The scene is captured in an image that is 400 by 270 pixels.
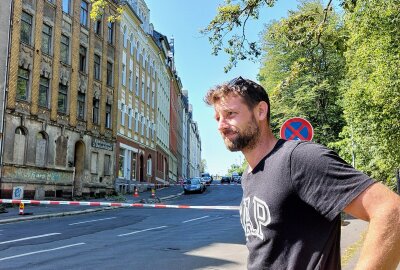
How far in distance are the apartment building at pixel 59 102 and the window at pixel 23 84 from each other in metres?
0.01

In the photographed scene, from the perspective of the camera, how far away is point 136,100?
1714 inches

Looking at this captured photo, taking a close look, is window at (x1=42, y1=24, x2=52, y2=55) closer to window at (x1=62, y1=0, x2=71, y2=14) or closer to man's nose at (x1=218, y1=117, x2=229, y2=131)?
window at (x1=62, y1=0, x2=71, y2=14)

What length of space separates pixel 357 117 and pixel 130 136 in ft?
80.2

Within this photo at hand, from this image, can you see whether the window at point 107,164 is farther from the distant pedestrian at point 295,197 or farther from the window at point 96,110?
the distant pedestrian at point 295,197

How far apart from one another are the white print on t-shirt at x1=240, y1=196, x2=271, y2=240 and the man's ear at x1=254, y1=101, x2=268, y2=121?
15.2 inches

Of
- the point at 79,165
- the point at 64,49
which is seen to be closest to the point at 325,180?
the point at 64,49

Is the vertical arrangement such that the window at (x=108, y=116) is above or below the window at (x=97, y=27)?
below

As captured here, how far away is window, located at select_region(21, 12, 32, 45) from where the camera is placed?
25.4 metres

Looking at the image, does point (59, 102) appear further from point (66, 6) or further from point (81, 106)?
point (66, 6)

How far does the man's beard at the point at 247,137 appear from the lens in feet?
6.79

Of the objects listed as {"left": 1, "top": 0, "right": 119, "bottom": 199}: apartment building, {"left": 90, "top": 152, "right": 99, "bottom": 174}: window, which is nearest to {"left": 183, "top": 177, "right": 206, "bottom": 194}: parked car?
{"left": 1, "top": 0, "right": 119, "bottom": 199}: apartment building

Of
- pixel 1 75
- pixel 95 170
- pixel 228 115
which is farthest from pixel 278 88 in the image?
pixel 95 170

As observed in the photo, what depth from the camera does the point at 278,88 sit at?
9.48m

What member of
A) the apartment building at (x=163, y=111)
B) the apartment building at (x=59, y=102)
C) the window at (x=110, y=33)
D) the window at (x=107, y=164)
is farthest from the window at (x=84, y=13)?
the apartment building at (x=163, y=111)
